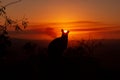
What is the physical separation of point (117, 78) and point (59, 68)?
10.8 feet

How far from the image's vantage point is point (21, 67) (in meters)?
25.9

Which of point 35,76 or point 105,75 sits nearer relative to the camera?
point 35,76

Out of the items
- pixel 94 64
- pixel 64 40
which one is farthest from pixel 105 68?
pixel 64 40

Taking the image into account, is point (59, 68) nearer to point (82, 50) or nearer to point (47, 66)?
point (47, 66)

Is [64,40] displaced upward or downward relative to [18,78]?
upward

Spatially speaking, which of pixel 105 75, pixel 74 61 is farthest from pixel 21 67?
pixel 105 75

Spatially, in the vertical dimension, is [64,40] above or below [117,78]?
above

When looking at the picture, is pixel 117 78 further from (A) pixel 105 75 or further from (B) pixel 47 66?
(B) pixel 47 66

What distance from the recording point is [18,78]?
25.0 meters

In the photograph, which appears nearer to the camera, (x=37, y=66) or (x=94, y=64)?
(x=37, y=66)

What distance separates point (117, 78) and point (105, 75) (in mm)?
760

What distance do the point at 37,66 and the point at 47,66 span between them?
56 cm

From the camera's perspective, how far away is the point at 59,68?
2586cm

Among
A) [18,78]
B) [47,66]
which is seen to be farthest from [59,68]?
[18,78]
